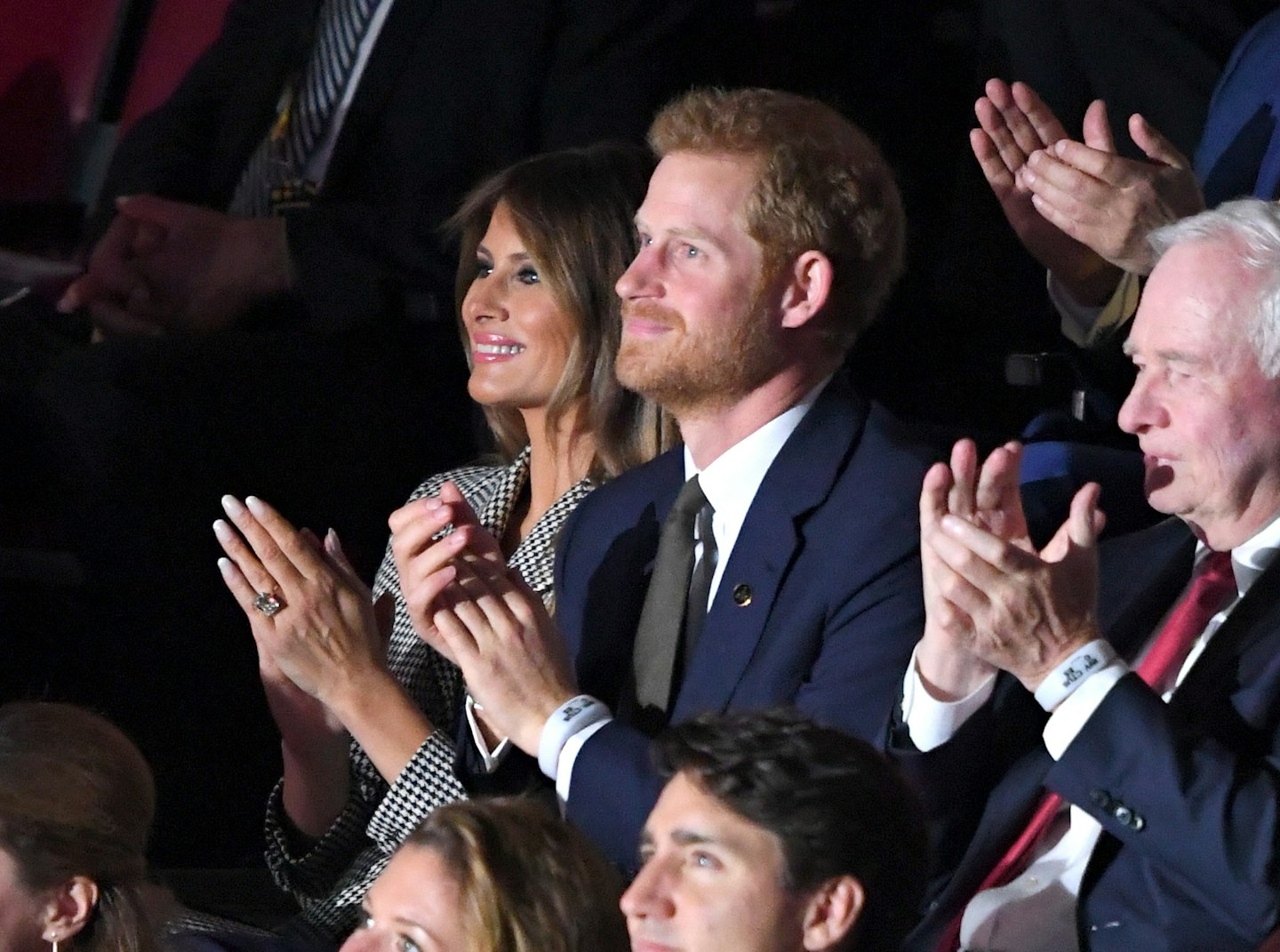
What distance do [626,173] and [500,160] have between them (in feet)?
1.65

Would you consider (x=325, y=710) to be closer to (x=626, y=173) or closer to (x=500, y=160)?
(x=626, y=173)

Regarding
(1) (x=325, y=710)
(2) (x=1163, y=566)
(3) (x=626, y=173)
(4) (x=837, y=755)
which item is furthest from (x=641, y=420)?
(4) (x=837, y=755)

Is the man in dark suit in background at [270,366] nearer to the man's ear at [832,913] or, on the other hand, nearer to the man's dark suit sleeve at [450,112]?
the man's dark suit sleeve at [450,112]

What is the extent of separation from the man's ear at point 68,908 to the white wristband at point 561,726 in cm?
49

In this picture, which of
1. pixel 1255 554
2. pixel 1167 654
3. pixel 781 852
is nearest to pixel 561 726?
pixel 781 852

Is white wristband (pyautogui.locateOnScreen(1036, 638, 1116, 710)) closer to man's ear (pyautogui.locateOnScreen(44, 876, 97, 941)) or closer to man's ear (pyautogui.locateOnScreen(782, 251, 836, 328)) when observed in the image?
man's ear (pyautogui.locateOnScreen(782, 251, 836, 328))

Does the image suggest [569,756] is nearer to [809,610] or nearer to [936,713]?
[809,610]

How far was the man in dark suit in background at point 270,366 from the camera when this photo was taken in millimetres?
3400

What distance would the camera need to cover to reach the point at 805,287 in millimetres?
2469

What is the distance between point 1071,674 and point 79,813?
104cm

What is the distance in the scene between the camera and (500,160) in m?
3.42

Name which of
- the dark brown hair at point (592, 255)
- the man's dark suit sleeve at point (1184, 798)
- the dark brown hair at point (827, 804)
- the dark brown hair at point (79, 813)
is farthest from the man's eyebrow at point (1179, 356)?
the dark brown hair at point (79, 813)

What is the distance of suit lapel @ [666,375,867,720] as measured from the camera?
7.49 feet

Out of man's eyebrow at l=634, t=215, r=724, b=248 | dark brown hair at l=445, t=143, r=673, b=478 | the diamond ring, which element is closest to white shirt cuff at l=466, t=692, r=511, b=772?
the diamond ring
